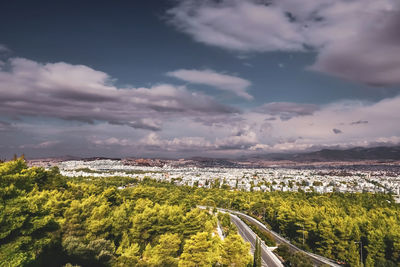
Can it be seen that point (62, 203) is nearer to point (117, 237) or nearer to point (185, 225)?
point (117, 237)

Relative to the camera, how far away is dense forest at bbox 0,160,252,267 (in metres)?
15.5

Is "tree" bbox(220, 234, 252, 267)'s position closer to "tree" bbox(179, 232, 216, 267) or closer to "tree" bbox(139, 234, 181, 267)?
"tree" bbox(179, 232, 216, 267)

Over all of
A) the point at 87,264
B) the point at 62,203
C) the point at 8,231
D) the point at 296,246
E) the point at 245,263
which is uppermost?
the point at 8,231

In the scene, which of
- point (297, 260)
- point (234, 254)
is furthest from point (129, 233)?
point (297, 260)

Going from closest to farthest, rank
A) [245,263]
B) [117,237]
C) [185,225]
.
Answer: [245,263] → [117,237] → [185,225]

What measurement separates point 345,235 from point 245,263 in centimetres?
2043

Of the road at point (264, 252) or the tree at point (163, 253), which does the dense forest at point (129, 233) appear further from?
the road at point (264, 252)

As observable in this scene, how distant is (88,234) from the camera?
2777cm

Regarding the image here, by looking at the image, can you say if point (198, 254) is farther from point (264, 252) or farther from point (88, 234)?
point (264, 252)

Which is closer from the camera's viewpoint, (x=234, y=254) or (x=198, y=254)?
(x=198, y=254)

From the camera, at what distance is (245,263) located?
2997 centimetres

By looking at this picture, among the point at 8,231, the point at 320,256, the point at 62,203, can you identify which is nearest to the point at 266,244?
the point at 320,256

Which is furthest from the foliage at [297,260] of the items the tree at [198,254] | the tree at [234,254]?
the tree at [198,254]

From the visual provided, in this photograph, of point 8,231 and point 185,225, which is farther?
point 185,225
